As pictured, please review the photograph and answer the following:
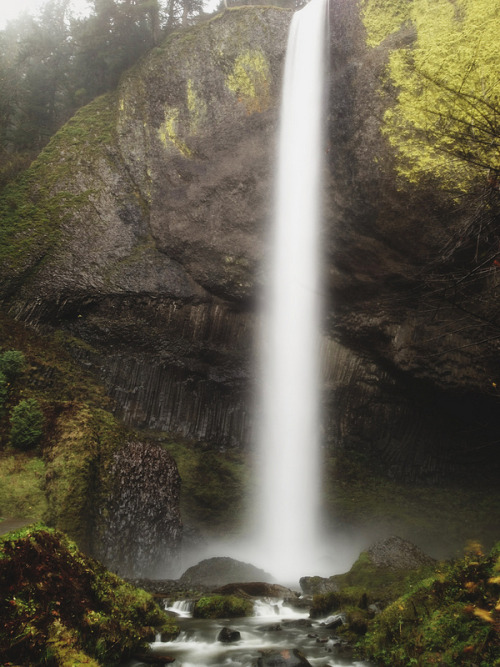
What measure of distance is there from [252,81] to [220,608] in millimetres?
19793

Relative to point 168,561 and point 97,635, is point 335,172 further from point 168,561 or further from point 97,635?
point 97,635

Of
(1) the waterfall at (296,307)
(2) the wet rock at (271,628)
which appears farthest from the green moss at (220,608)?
(1) the waterfall at (296,307)

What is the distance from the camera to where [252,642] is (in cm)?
718

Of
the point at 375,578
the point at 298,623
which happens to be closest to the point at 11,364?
the point at 298,623

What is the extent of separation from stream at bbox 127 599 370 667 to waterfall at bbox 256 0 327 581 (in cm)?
943

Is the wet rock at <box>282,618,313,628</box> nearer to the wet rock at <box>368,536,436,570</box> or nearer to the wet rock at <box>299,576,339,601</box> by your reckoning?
the wet rock at <box>299,576,339,601</box>

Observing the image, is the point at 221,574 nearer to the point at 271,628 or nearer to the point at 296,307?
the point at 271,628

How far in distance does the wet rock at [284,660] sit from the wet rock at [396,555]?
7.14 metres

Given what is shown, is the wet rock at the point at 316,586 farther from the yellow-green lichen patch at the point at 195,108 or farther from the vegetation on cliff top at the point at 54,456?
the yellow-green lichen patch at the point at 195,108

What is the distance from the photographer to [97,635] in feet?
15.9

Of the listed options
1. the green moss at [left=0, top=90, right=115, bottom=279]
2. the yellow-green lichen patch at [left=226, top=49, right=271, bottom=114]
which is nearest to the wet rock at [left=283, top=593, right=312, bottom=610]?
the green moss at [left=0, top=90, right=115, bottom=279]

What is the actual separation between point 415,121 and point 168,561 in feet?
51.7

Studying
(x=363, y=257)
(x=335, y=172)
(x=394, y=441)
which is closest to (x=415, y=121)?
(x=335, y=172)

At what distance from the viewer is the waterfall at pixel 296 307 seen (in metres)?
18.6
